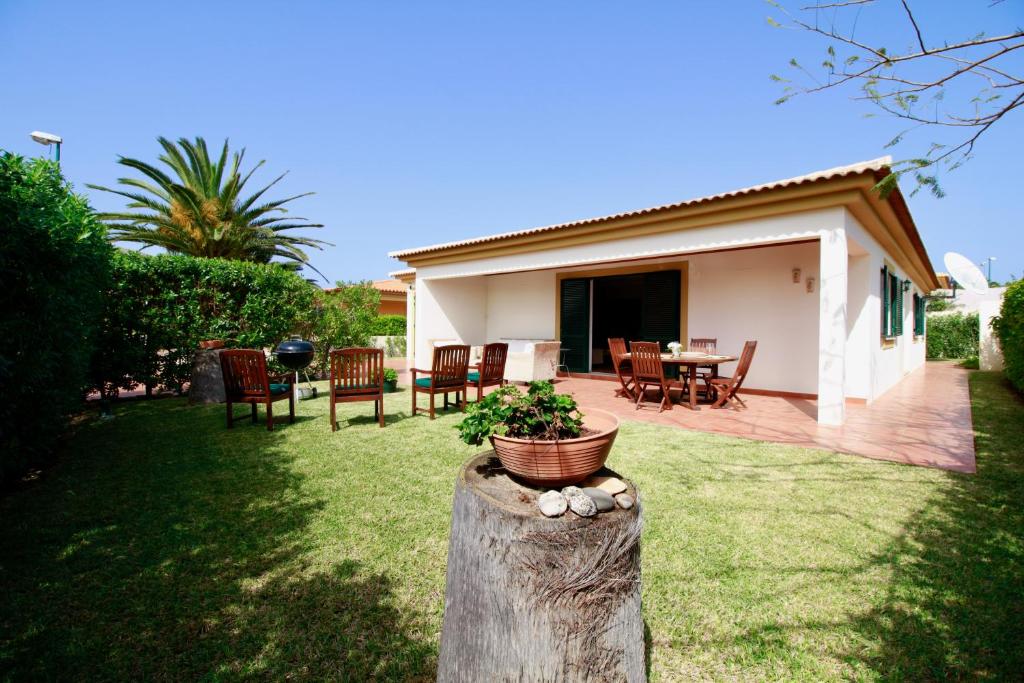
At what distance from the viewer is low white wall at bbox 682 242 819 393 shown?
25.8 feet

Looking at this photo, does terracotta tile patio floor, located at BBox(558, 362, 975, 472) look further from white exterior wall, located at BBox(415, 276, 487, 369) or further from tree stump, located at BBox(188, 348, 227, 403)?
tree stump, located at BBox(188, 348, 227, 403)

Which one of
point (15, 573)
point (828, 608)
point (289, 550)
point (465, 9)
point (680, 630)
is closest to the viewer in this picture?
point (680, 630)

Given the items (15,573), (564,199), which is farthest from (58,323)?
(564,199)

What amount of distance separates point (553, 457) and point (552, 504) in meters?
0.15

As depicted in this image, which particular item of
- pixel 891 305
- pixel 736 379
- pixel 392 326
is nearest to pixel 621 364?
pixel 736 379

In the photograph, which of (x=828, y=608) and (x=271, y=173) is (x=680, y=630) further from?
(x=271, y=173)

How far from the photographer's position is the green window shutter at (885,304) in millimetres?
8047

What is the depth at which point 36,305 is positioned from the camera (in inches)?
132

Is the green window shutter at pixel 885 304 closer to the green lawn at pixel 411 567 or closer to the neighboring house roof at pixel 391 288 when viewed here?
the green lawn at pixel 411 567

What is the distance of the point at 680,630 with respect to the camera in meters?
1.88

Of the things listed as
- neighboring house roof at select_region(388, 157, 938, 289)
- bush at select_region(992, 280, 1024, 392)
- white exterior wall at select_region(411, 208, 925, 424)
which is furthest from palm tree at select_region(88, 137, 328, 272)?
bush at select_region(992, 280, 1024, 392)

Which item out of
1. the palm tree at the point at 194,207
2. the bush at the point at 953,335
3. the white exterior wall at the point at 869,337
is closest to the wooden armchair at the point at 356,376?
the white exterior wall at the point at 869,337

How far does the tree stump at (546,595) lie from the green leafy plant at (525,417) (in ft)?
0.79

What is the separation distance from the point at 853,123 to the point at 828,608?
8.28ft
